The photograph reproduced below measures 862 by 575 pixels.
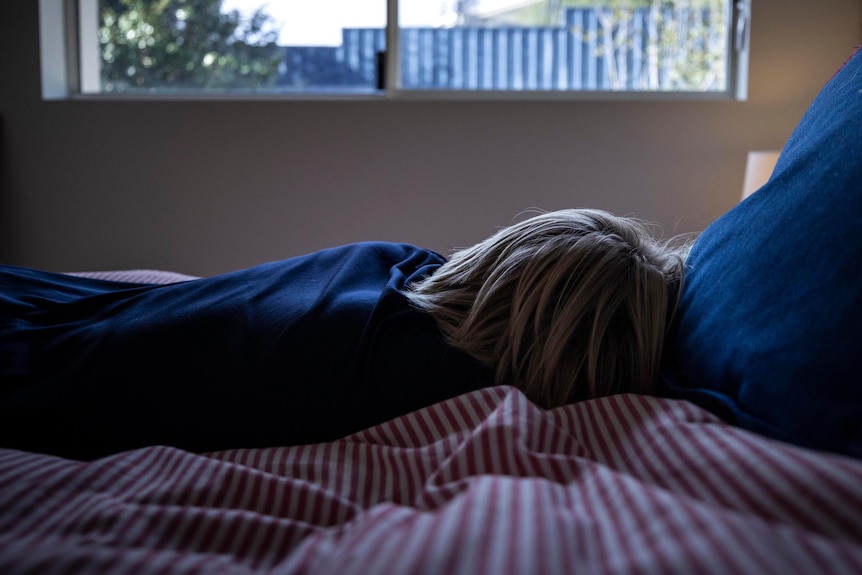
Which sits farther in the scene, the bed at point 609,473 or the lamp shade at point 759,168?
the lamp shade at point 759,168

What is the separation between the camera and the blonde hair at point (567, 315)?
794mm

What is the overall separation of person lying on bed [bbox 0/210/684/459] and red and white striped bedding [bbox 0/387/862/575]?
0.07 meters

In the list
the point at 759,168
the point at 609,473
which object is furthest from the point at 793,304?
the point at 759,168

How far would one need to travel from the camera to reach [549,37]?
2.84 m

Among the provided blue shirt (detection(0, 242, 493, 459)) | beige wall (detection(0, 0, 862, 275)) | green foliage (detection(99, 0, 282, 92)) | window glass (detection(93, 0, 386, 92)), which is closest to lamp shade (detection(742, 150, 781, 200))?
beige wall (detection(0, 0, 862, 275))

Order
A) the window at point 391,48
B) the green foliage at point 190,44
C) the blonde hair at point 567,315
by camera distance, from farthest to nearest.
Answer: the green foliage at point 190,44
the window at point 391,48
the blonde hair at point 567,315

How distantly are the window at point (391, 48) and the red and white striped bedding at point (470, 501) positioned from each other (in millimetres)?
2268

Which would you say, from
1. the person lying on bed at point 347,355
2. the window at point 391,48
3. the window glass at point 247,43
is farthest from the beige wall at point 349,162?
the person lying on bed at point 347,355

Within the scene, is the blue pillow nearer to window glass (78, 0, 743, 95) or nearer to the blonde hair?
the blonde hair

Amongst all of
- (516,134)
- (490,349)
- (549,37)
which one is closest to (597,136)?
(516,134)

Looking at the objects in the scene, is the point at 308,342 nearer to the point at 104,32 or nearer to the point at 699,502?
the point at 699,502

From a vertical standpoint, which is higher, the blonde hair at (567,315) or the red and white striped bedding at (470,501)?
the blonde hair at (567,315)

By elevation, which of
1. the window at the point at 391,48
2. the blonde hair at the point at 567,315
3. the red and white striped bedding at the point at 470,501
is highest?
the window at the point at 391,48

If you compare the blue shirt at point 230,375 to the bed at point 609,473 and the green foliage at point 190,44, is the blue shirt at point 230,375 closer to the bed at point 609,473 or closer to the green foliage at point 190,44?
the bed at point 609,473
